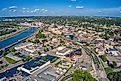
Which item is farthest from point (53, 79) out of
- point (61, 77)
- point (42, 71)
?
point (42, 71)

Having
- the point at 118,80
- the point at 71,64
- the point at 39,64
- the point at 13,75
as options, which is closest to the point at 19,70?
the point at 13,75

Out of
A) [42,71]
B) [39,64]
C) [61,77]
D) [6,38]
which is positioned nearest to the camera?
[61,77]

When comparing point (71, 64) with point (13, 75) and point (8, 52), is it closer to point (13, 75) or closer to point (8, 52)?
point (13, 75)

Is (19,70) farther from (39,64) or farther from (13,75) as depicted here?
(39,64)

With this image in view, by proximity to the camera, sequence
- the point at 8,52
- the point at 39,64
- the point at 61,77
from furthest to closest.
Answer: the point at 8,52 → the point at 39,64 → the point at 61,77

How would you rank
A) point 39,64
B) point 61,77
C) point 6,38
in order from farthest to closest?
1. point 6,38
2. point 39,64
3. point 61,77

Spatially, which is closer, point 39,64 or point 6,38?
point 39,64

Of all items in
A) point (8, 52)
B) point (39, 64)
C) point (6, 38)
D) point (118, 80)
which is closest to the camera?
point (118, 80)

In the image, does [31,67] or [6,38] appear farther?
[6,38]
